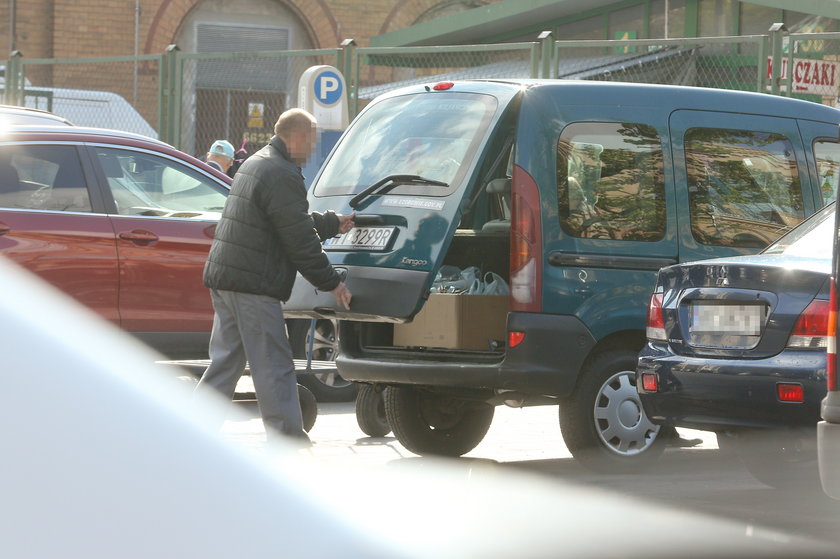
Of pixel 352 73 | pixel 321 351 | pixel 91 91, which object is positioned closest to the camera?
pixel 321 351

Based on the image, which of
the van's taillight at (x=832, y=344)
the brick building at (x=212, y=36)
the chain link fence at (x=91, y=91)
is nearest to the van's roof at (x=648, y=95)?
the van's taillight at (x=832, y=344)

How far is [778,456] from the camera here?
6.86m

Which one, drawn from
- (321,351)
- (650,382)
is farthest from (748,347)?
(321,351)

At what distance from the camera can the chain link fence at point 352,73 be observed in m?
12.6

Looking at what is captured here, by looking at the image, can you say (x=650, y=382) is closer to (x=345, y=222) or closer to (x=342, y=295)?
(x=342, y=295)

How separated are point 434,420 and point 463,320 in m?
1.08

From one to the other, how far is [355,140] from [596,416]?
81.9 inches

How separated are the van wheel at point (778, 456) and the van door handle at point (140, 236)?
4.11m

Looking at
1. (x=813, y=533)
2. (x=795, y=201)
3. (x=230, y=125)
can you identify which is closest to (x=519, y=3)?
(x=230, y=125)

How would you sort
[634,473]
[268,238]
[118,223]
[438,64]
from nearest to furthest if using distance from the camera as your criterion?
[268,238] < [634,473] < [118,223] < [438,64]

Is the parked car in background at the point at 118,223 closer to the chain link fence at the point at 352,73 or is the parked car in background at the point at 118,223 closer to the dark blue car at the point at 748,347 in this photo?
the dark blue car at the point at 748,347

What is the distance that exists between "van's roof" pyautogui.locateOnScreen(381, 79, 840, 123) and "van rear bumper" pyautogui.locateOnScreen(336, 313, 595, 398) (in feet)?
3.91

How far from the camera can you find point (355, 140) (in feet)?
27.2

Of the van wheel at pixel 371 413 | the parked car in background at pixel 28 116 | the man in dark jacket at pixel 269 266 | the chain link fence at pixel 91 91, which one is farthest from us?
the chain link fence at pixel 91 91
